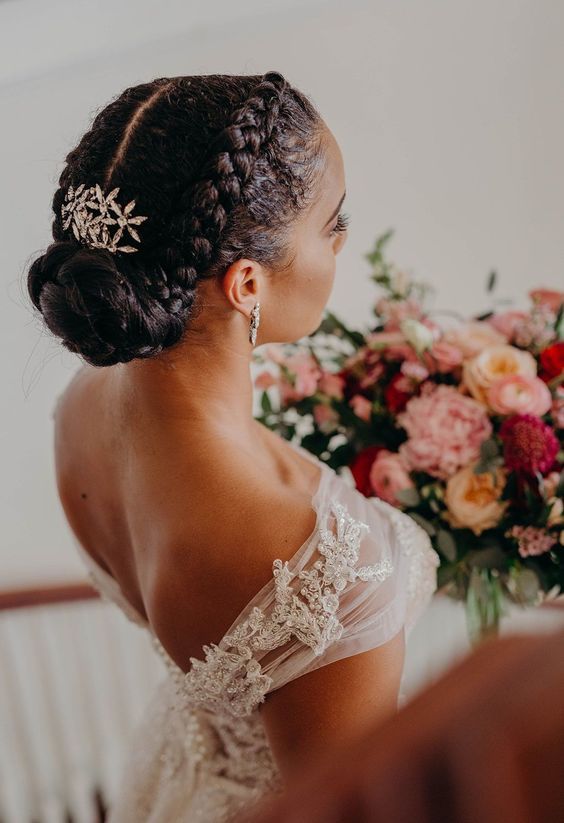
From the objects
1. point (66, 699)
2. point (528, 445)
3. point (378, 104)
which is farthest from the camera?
point (66, 699)

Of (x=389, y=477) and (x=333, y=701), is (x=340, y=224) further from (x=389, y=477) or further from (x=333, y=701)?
(x=333, y=701)

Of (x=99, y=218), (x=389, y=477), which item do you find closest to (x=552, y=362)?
(x=389, y=477)

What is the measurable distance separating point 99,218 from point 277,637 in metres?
0.51

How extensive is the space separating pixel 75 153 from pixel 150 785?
1.04 meters

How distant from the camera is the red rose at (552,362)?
3.70ft

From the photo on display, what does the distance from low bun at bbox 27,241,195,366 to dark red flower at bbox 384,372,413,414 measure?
16.5 inches

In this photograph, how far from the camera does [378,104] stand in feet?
6.34

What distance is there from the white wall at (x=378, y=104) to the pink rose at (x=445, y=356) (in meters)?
0.93

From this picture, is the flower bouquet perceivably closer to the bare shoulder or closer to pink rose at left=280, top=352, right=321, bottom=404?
pink rose at left=280, top=352, right=321, bottom=404

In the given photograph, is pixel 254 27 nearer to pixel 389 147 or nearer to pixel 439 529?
pixel 389 147

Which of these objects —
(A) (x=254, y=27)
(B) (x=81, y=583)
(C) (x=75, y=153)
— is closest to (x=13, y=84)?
(A) (x=254, y=27)

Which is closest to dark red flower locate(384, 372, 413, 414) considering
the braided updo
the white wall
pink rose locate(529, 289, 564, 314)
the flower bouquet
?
the flower bouquet

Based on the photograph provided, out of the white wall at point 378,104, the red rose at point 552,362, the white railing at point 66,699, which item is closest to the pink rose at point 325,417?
the red rose at point 552,362

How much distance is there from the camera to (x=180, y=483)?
2.95 ft
